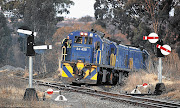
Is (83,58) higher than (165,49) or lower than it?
lower

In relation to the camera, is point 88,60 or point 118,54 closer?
point 88,60

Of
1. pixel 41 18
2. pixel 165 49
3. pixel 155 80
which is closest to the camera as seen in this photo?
pixel 165 49

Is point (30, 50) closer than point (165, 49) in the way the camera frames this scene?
Yes

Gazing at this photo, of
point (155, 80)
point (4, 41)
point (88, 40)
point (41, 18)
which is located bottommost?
point (155, 80)

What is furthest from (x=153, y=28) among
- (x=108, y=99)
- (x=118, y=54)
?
(x=108, y=99)

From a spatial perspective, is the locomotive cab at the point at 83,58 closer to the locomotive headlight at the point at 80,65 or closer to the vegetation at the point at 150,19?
the locomotive headlight at the point at 80,65

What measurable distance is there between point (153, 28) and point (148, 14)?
5.81 feet

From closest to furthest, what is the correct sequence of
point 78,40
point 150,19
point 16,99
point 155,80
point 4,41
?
point 16,99, point 155,80, point 78,40, point 150,19, point 4,41

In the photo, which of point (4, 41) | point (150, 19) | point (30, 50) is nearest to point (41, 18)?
point (4, 41)

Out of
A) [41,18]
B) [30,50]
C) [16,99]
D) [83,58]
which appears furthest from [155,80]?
[41,18]

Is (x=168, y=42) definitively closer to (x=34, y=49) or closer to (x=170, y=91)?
(x=170, y=91)

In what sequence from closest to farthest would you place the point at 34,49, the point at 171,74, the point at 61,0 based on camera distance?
the point at 34,49 → the point at 171,74 → the point at 61,0

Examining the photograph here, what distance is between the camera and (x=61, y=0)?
200ft

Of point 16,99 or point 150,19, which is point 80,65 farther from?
point 150,19
